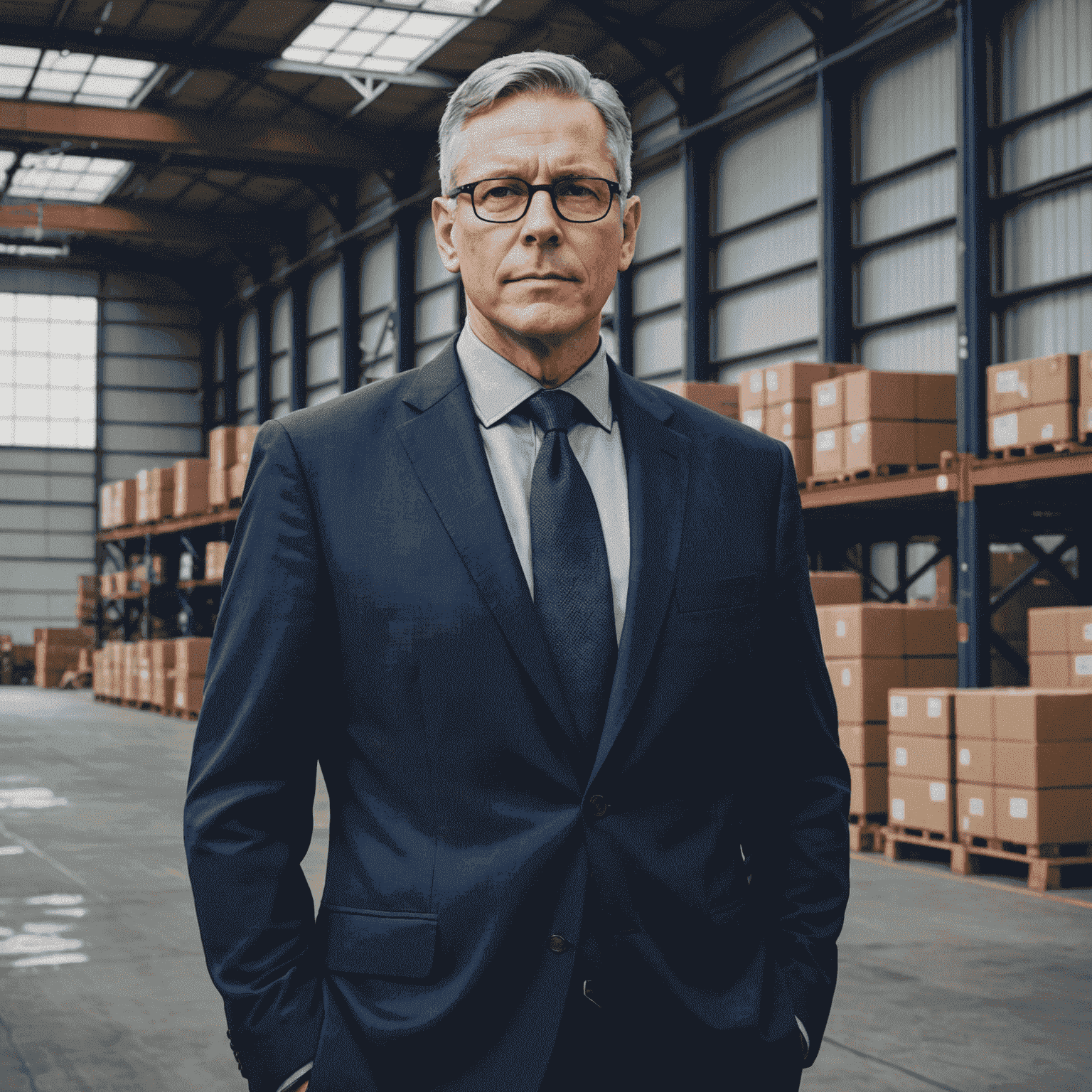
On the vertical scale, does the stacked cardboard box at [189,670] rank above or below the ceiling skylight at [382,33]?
below

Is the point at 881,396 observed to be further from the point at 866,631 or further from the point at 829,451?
the point at 866,631

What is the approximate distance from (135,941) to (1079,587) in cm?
794

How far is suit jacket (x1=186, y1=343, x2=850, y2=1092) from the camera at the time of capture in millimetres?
1456

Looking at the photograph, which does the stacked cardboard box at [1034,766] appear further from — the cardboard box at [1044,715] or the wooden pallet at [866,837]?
the wooden pallet at [866,837]

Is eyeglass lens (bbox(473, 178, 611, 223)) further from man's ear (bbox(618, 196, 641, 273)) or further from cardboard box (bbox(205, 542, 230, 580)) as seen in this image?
cardboard box (bbox(205, 542, 230, 580))

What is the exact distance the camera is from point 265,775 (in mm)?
1532

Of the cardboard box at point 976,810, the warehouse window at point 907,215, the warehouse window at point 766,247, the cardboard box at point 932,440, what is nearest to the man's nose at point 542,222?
the cardboard box at point 976,810

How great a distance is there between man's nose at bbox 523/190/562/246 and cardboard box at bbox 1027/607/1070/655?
274 inches

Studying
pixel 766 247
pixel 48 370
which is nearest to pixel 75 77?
pixel 48 370

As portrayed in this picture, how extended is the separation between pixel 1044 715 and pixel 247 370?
75.0 ft

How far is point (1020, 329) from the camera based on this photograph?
11508mm

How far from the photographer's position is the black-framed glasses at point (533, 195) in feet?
5.14

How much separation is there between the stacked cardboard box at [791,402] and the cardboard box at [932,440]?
878mm

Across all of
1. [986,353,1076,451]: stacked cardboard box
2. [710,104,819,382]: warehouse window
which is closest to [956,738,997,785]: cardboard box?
[986,353,1076,451]: stacked cardboard box
